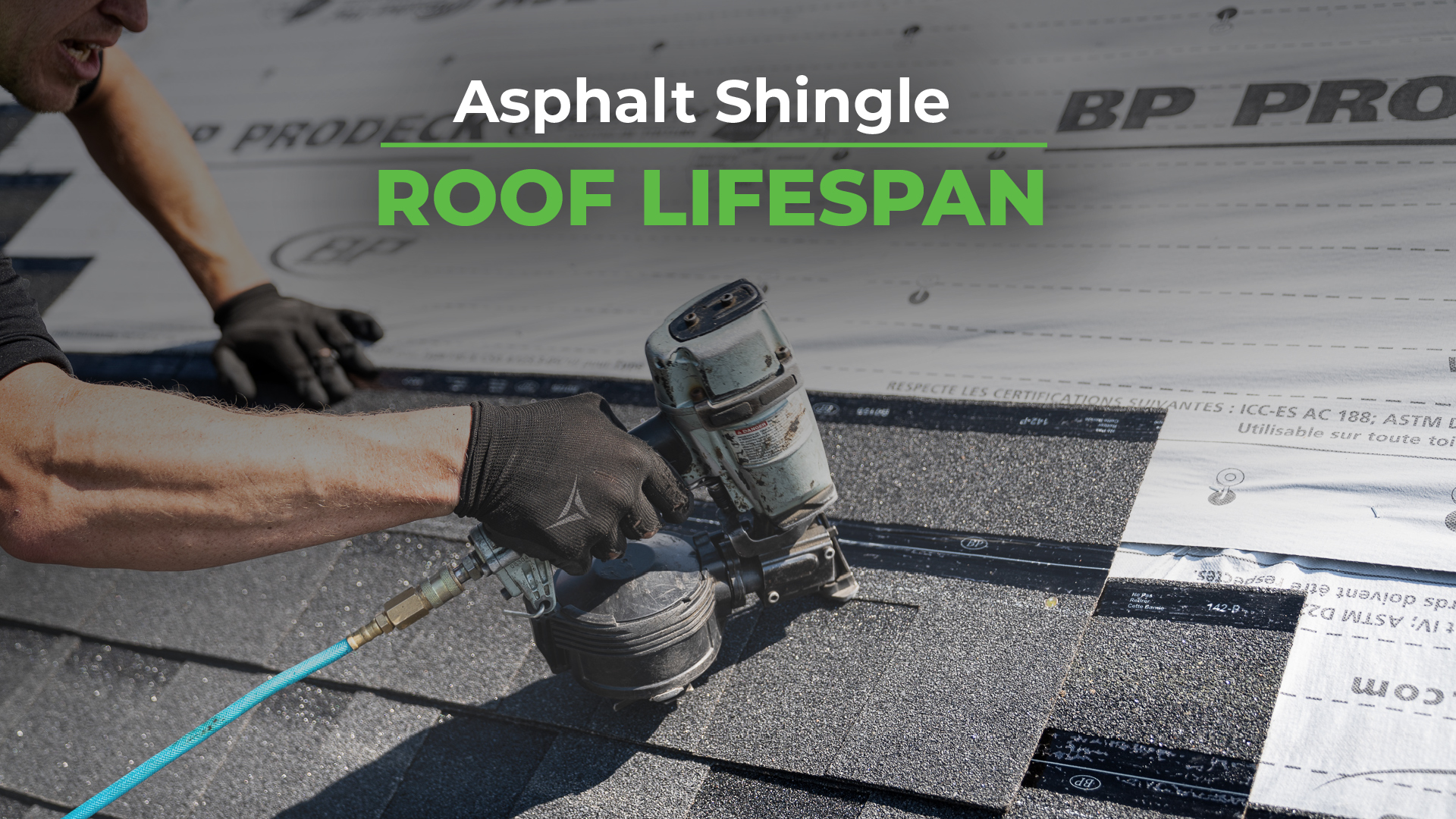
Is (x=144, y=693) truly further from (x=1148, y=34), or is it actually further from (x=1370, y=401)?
(x=1148, y=34)

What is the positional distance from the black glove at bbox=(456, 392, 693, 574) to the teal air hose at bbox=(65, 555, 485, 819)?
Result: 0.11m

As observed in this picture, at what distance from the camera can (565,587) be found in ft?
6.23

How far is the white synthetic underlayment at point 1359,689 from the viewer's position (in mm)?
1527

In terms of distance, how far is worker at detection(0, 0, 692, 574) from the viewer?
1709 mm

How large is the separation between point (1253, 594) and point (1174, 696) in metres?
0.29

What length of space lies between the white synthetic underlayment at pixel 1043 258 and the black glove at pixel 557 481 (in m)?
0.91

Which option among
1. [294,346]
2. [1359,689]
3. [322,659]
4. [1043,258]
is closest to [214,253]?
[294,346]

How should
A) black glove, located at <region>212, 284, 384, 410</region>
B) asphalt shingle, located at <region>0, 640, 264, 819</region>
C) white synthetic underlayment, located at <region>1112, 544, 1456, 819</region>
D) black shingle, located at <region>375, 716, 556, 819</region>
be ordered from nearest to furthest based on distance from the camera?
1. white synthetic underlayment, located at <region>1112, 544, 1456, 819</region>
2. black shingle, located at <region>375, 716, 556, 819</region>
3. asphalt shingle, located at <region>0, 640, 264, 819</region>
4. black glove, located at <region>212, 284, 384, 410</region>

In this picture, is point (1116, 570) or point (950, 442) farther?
point (950, 442)

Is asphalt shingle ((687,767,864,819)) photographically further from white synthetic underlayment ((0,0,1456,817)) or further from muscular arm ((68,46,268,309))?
muscular arm ((68,46,268,309))

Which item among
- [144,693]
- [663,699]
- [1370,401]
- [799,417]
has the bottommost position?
[144,693]

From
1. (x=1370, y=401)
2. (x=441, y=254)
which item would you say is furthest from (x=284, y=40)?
(x=1370, y=401)

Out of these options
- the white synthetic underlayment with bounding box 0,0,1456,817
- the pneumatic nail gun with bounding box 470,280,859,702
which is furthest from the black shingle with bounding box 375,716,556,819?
the white synthetic underlayment with bounding box 0,0,1456,817

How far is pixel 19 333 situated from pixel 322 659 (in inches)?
28.9
